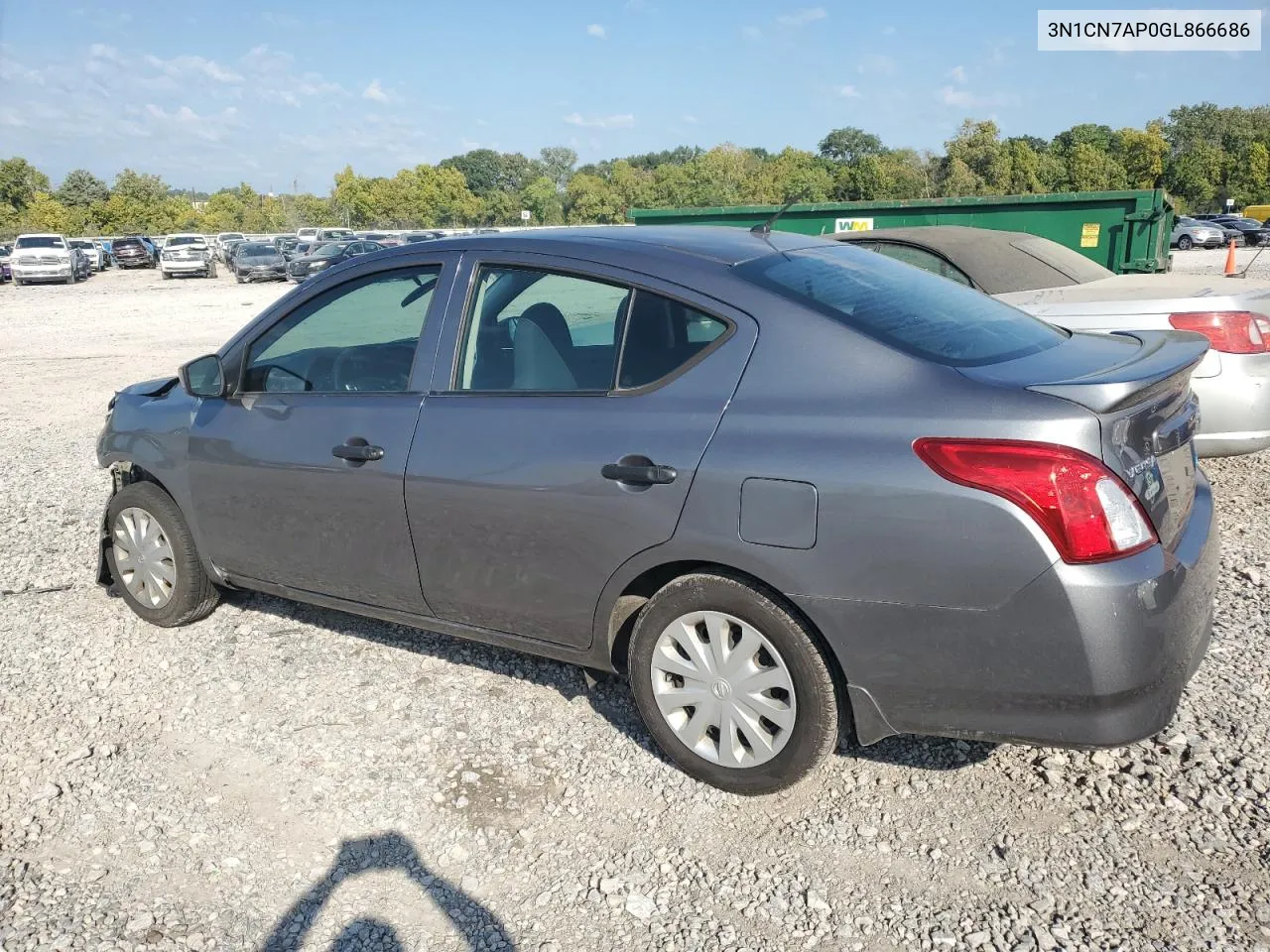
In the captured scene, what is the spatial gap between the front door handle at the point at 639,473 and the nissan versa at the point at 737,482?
0.04 ft

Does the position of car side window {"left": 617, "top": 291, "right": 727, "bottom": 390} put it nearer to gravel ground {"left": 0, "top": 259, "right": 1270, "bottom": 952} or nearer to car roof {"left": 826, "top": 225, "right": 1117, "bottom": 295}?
gravel ground {"left": 0, "top": 259, "right": 1270, "bottom": 952}

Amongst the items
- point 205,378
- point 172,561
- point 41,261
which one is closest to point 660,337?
point 205,378

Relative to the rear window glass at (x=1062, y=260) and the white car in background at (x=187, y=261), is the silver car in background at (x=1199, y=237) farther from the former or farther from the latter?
the rear window glass at (x=1062, y=260)

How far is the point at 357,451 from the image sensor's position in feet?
12.4

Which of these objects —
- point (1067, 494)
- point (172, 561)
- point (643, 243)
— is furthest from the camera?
point (172, 561)

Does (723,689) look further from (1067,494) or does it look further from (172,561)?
(172,561)

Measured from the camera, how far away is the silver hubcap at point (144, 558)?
4.67m

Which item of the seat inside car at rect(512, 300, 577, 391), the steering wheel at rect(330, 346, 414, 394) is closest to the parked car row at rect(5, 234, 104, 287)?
the steering wheel at rect(330, 346, 414, 394)

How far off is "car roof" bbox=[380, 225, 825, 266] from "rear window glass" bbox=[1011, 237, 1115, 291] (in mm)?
3933

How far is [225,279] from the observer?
42719 mm

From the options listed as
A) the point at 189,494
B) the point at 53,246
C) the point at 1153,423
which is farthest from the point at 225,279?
the point at 1153,423

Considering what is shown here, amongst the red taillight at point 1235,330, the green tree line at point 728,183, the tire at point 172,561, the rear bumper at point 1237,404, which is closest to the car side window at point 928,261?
the red taillight at point 1235,330

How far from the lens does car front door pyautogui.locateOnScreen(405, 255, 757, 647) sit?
10.4 feet

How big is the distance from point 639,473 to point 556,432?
36 centimetres
